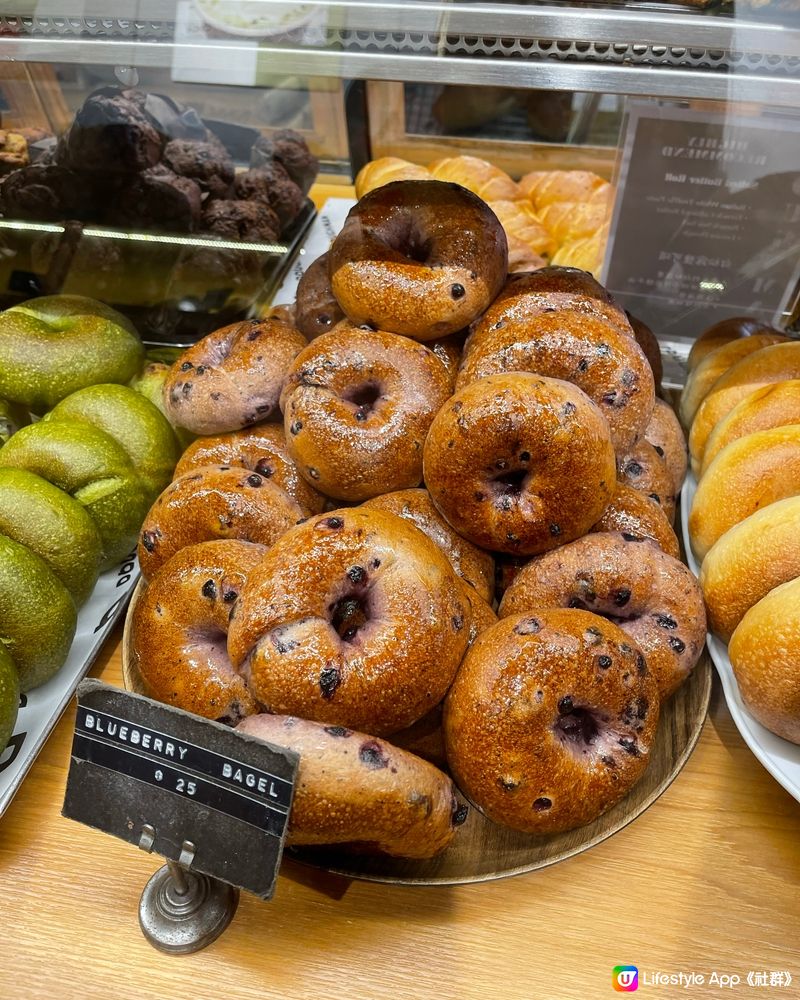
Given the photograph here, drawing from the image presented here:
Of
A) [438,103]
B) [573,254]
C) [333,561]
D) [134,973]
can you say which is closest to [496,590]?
[333,561]

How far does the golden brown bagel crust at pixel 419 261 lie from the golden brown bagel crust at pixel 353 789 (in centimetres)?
73

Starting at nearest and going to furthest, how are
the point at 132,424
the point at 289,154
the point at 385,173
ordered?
the point at 132,424, the point at 289,154, the point at 385,173

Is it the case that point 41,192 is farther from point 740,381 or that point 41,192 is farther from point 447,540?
point 740,381

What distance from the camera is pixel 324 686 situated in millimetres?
904

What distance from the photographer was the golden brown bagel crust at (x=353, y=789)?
2.73 ft

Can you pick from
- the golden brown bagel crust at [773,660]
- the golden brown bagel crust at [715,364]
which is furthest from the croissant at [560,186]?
the golden brown bagel crust at [773,660]

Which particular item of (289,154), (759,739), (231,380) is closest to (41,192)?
(289,154)

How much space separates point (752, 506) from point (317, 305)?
35.5 inches

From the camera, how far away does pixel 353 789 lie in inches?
33.1

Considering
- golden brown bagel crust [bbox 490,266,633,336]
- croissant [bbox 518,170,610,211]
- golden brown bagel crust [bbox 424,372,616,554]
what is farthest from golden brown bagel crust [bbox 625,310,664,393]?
croissant [bbox 518,170,610,211]

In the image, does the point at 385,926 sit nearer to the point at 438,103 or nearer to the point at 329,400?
the point at 329,400

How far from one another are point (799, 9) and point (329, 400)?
83 centimetres

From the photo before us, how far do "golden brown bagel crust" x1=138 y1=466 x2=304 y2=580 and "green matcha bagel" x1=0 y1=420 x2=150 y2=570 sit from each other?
0.22 metres

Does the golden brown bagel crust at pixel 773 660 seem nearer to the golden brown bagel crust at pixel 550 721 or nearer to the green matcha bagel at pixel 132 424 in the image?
the golden brown bagel crust at pixel 550 721
